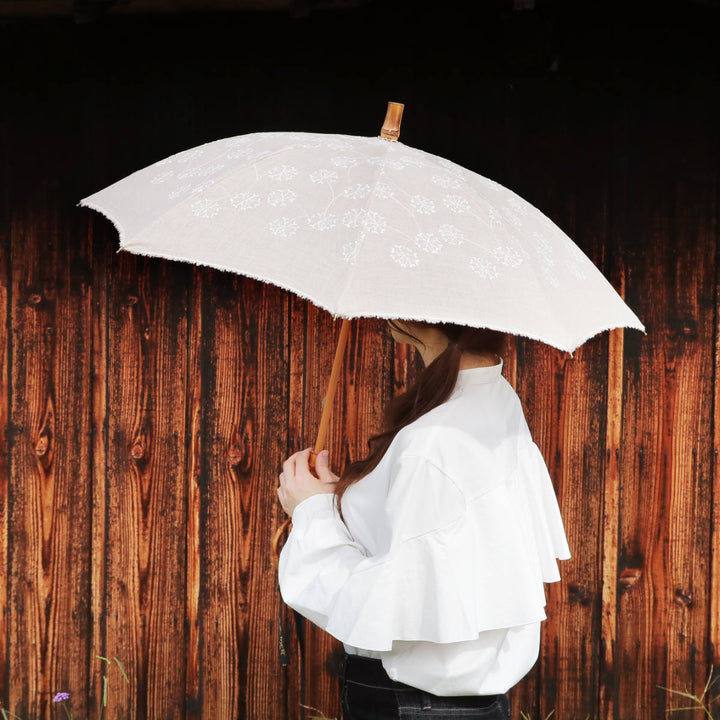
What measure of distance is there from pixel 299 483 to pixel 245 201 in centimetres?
61

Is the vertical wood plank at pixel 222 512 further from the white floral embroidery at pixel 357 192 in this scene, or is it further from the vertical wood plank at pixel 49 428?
the white floral embroidery at pixel 357 192

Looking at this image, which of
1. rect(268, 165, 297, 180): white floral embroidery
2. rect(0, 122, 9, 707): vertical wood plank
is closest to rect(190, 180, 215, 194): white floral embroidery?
rect(268, 165, 297, 180): white floral embroidery

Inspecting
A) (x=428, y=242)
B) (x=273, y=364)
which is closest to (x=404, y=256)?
(x=428, y=242)

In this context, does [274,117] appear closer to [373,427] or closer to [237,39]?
[237,39]

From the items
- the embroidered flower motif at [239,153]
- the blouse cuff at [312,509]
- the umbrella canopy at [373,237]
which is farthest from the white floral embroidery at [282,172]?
the blouse cuff at [312,509]

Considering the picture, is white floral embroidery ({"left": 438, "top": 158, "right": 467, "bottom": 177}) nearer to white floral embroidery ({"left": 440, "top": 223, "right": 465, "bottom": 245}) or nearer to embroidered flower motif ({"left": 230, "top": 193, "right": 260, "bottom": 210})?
white floral embroidery ({"left": 440, "top": 223, "right": 465, "bottom": 245})

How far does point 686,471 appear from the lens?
104 inches

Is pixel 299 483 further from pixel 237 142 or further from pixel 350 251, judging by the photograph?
pixel 237 142

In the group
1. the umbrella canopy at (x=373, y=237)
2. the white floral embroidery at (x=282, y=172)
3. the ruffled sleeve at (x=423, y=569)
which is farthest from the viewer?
the white floral embroidery at (x=282, y=172)

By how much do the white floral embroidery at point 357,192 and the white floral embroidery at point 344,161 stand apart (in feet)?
0.29

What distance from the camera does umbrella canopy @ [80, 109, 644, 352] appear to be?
1.27 meters

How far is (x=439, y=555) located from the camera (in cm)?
138

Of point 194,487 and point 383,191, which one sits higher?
point 383,191

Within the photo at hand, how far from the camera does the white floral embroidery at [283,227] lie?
137cm
